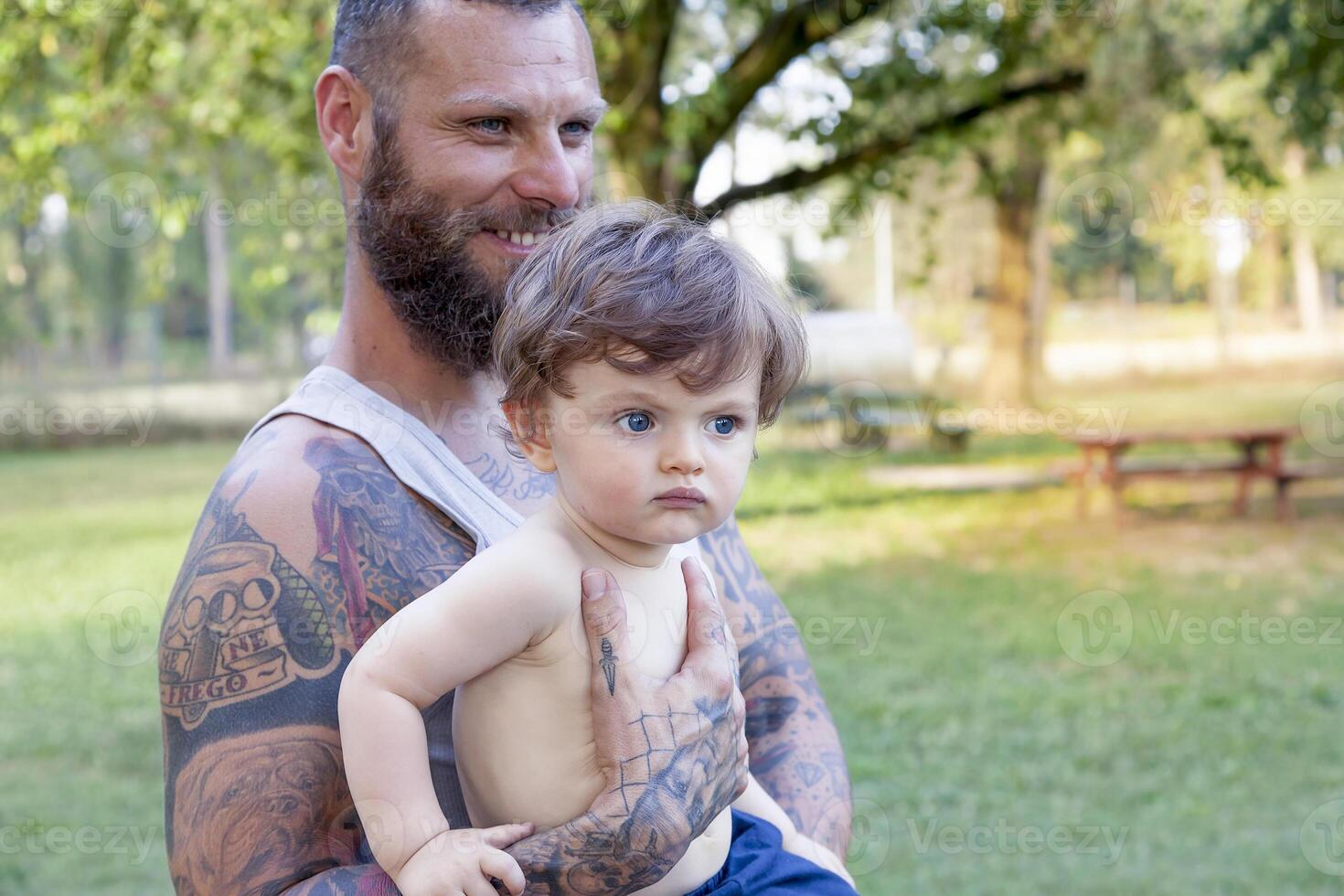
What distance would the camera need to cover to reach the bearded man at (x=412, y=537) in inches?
65.4

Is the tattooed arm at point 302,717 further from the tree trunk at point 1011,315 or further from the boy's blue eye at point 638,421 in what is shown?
the tree trunk at point 1011,315

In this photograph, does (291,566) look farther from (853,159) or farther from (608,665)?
(853,159)

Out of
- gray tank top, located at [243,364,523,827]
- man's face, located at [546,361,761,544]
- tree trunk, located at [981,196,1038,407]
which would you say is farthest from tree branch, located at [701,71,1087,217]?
tree trunk, located at [981,196,1038,407]

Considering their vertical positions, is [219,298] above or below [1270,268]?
below

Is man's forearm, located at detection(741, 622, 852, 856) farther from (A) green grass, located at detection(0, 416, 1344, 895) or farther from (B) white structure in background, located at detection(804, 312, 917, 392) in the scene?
(B) white structure in background, located at detection(804, 312, 917, 392)

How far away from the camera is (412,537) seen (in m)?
1.89

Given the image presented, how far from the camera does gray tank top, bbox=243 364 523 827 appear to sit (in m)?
1.93

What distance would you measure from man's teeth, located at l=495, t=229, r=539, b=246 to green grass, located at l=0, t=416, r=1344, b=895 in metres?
3.63

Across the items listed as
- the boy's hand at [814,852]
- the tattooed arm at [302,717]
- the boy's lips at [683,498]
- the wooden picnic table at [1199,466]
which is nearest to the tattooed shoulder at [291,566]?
the tattooed arm at [302,717]

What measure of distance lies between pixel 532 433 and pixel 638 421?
0.65 ft

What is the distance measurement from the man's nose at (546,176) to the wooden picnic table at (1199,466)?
1042 cm

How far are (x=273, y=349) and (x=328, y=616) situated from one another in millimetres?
30854

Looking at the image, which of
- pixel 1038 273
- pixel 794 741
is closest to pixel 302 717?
pixel 794 741

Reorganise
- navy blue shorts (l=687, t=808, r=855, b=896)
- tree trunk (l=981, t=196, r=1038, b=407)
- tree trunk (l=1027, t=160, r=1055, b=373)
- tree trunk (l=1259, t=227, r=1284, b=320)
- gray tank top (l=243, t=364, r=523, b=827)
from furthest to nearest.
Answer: tree trunk (l=1259, t=227, r=1284, b=320) → tree trunk (l=1027, t=160, r=1055, b=373) → tree trunk (l=981, t=196, r=1038, b=407) → gray tank top (l=243, t=364, r=523, b=827) → navy blue shorts (l=687, t=808, r=855, b=896)
